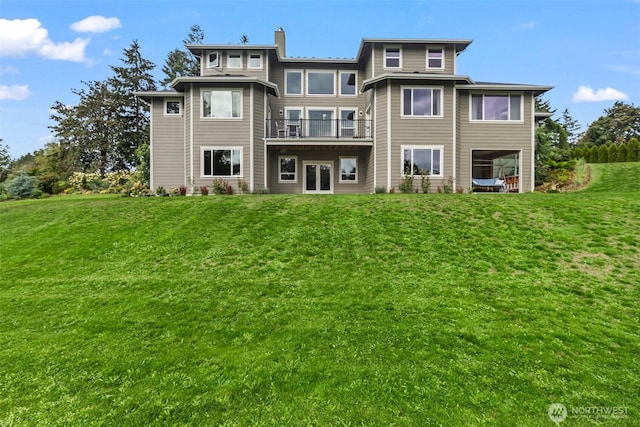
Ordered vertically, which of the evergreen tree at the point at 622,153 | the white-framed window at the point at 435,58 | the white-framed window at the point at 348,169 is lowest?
the white-framed window at the point at 348,169

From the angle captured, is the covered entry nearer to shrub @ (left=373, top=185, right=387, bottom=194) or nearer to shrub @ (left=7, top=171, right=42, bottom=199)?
shrub @ (left=373, top=185, right=387, bottom=194)

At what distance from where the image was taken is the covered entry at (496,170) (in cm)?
1861

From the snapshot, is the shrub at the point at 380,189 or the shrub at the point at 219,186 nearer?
the shrub at the point at 219,186

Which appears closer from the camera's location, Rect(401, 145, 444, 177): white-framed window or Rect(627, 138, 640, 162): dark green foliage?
Answer: Rect(401, 145, 444, 177): white-framed window

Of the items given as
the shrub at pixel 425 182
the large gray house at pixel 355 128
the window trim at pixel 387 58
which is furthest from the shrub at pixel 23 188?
the shrub at pixel 425 182

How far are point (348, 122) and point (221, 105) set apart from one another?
7936 millimetres

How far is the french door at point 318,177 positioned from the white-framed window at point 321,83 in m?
4.90

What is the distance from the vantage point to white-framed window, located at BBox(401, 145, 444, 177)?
17.6 m

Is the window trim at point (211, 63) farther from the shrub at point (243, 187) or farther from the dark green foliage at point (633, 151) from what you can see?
the dark green foliage at point (633, 151)

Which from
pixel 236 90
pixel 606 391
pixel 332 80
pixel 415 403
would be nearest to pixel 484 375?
pixel 415 403

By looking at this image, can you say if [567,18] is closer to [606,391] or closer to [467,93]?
[467,93]

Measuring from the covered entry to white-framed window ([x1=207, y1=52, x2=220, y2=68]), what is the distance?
16.9 meters

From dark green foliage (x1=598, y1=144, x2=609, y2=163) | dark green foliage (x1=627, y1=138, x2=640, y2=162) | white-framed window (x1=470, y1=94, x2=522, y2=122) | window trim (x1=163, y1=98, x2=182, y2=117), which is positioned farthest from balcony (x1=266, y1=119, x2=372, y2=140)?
dark green foliage (x1=627, y1=138, x2=640, y2=162)

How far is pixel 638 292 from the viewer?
6344 millimetres
